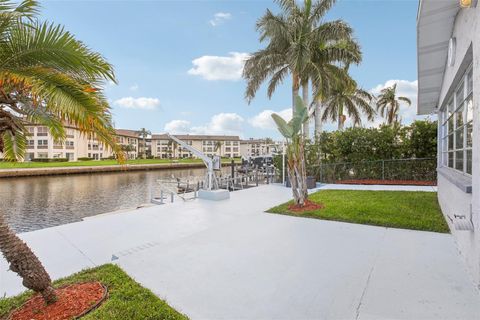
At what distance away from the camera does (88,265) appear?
14.5 feet

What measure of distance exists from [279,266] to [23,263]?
3.32 meters

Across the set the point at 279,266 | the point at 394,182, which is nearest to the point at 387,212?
the point at 279,266

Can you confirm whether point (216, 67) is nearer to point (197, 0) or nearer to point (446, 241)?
point (197, 0)

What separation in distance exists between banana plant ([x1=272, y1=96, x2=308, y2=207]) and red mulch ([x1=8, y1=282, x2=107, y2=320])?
6.33m

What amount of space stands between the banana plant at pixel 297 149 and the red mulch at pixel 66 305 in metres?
6.33

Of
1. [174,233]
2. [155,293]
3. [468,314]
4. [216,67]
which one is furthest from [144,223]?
[216,67]

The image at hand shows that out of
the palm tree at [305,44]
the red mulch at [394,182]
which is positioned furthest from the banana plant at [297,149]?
the red mulch at [394,182]

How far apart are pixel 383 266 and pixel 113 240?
5361 mm

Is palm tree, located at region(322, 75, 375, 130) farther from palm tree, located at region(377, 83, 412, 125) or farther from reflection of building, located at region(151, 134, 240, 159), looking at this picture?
reflection of building, located at region(151, 134, 240, 159)

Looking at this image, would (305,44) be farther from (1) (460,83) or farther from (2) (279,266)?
(2) (279,266)

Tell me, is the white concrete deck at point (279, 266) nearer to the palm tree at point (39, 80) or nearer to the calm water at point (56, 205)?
the palm tree at point (39, 80)

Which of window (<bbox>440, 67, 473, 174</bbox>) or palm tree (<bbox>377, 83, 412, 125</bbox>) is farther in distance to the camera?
palm tree (<bbox>377, 83, 412, 125</bbox>)

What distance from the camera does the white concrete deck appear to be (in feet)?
9.60

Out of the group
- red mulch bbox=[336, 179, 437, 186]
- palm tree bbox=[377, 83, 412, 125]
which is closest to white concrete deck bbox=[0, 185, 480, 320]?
red mulch bbox=[336, 179, 437, 186]
